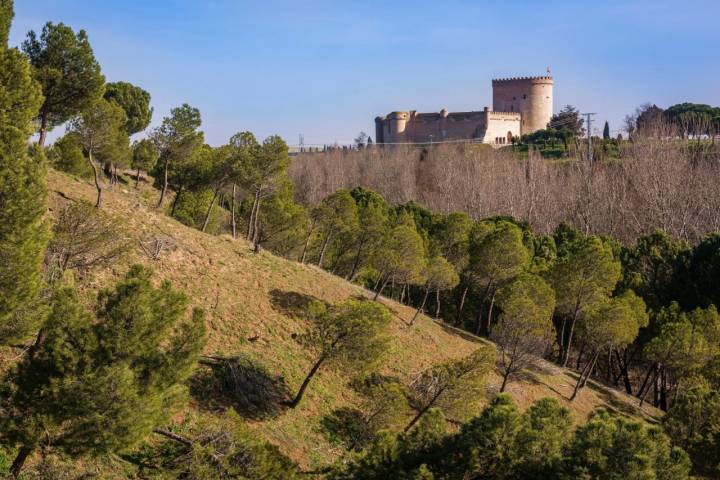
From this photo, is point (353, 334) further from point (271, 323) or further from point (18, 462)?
point (18, 462)

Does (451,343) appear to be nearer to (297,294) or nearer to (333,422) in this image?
(297,294)

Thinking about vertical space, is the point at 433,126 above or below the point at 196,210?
above

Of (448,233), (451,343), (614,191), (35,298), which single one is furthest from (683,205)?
(35,298)

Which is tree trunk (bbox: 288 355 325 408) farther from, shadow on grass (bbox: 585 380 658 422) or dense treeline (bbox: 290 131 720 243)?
dense treeline (bbox: 290 131 720 243)

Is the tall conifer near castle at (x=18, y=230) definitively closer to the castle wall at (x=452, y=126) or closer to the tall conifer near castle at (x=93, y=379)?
the tall conifer near castle at (x=93, y=379)

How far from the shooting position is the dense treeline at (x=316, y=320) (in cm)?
854

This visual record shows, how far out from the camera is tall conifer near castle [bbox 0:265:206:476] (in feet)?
27.3

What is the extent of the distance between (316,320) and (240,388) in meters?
2.19

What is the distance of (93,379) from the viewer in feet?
27.4

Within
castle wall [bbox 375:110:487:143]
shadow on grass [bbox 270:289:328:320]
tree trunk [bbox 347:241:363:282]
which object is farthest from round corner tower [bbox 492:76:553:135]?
shadow on grass [bbox 270:289:328:320]

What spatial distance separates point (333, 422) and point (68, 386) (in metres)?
7.50

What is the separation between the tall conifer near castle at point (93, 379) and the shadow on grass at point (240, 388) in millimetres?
4010

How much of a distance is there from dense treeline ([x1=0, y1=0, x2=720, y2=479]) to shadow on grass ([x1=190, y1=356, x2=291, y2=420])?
0.43ft

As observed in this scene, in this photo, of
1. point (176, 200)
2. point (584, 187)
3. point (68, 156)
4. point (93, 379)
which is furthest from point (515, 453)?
point (584, 187)
